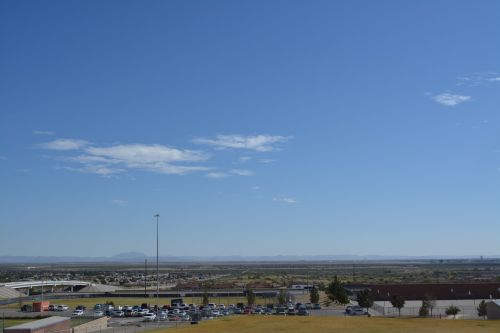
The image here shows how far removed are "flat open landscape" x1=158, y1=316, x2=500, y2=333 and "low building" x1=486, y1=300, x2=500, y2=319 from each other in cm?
584

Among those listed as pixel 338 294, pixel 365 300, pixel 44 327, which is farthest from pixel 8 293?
pixel 44 327

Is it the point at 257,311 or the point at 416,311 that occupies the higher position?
the point at 257,311

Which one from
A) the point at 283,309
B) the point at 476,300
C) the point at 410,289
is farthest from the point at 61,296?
the point at 476,300

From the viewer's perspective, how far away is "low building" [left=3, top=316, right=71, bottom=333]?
39.9 meters

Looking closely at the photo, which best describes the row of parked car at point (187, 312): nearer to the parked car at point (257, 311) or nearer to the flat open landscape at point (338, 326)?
the parked car at point (257, 311)

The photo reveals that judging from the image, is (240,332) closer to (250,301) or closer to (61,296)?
(250,301)

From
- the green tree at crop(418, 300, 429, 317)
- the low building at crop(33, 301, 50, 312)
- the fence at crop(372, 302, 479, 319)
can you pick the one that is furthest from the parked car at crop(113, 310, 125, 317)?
the green tree at crop(418, 300, 429, 317)

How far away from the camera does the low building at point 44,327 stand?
131 ft

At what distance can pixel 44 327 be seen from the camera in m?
41.5

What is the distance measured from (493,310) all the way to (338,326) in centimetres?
1659

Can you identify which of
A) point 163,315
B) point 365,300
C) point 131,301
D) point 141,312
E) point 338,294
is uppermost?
point 365,300

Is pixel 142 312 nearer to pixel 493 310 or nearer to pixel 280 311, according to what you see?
pixel 280 311

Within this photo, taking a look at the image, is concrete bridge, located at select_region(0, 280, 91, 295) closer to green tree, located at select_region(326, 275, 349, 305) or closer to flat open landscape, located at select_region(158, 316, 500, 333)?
green tree, located at select_region(326, 275, 349, 305)

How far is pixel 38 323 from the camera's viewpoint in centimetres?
4244
